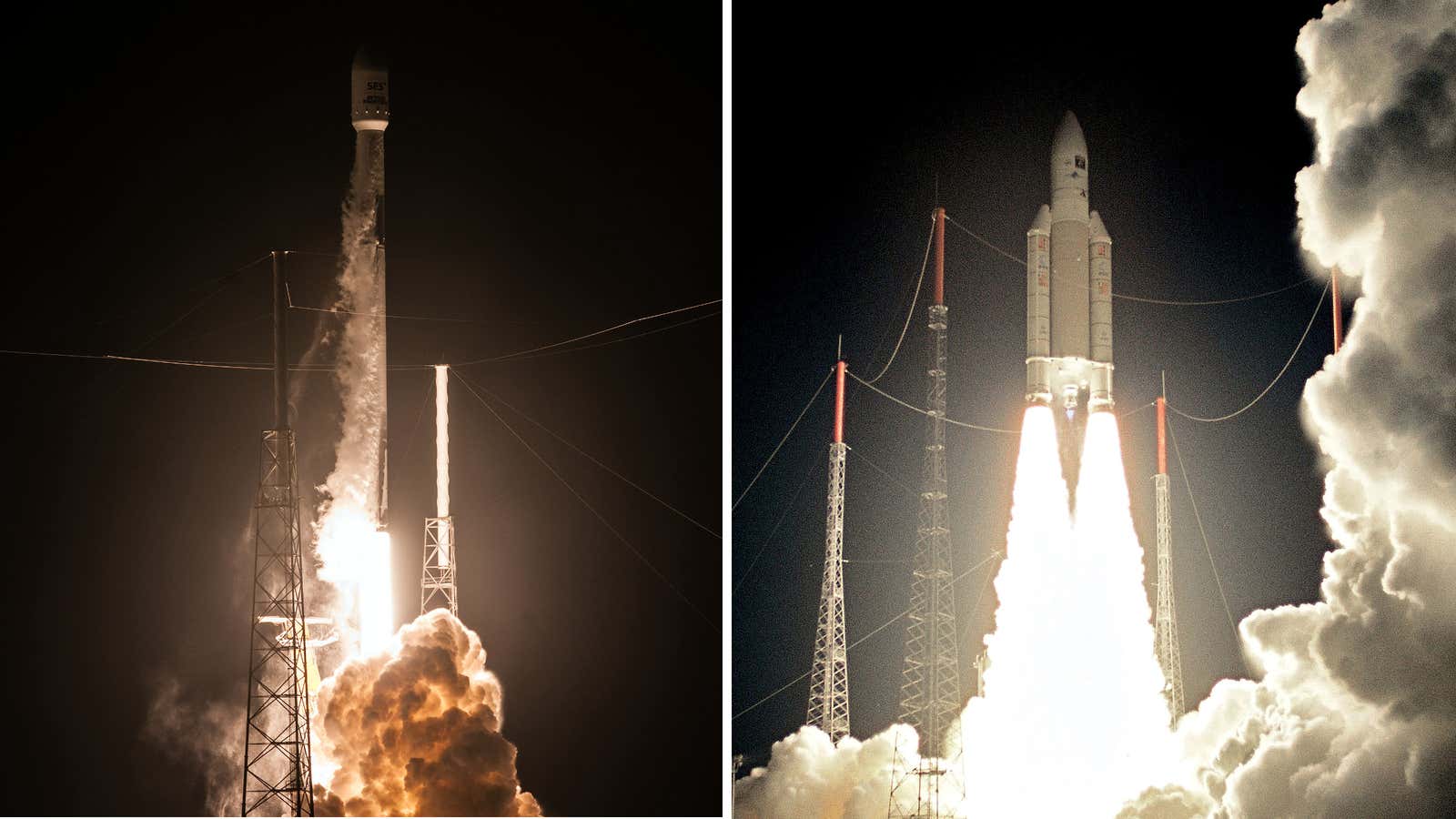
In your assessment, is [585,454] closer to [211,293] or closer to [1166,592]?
[211,293]

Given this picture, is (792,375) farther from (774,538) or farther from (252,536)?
(252,536)

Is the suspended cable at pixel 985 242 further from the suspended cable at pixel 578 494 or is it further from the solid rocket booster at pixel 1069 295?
the suspended cable at pixel 578 494

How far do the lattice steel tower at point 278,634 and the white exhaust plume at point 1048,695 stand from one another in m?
3.87

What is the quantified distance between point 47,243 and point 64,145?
2.86ft

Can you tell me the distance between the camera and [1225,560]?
52.2ft

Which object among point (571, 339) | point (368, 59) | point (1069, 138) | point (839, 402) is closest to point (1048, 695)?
point (839, 402)

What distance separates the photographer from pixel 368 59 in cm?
Answer: 1711

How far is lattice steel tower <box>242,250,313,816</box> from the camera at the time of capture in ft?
51.5

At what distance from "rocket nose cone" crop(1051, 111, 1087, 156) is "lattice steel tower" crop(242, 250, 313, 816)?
681cm

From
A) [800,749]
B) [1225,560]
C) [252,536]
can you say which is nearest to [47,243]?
[252,536]

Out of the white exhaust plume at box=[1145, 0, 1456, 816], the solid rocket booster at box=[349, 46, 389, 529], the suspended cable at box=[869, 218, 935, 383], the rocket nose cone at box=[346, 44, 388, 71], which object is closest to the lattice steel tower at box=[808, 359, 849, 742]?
the suspended cable at box=[869, 218, 935, 383]

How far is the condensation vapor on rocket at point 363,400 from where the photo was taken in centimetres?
1719

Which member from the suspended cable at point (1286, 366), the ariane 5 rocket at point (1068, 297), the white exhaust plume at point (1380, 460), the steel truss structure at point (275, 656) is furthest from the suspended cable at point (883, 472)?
the steel truss structure at point (275, 656)

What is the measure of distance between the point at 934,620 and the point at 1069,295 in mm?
3274
